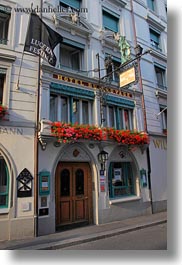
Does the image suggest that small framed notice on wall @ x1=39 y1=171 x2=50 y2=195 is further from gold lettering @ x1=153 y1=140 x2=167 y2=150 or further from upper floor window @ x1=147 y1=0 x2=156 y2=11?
upper floor window @ x1=147 y1=0 x2=156 y2=11

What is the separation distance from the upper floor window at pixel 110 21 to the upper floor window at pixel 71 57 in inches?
84.8

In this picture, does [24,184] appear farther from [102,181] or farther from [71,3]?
[71,3]

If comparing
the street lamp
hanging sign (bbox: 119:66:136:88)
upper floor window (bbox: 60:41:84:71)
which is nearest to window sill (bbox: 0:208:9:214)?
the street lamp

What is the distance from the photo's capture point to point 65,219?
6.76 meters

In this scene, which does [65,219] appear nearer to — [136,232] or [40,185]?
[40,185]

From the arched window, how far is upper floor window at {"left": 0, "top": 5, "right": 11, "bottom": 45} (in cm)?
388

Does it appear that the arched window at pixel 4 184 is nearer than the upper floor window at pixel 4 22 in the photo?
Yes

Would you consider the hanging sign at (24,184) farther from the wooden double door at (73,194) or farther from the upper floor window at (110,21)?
the upper floor window at (110,21)

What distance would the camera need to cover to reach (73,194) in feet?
23.1

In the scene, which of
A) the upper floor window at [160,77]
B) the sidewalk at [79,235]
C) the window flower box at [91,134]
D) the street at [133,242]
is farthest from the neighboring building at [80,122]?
the street at [133,242]

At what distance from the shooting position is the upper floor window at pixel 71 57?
26.4ft

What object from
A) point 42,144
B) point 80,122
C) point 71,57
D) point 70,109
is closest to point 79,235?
point 42,144

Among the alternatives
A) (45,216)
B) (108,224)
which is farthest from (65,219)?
(108,224)

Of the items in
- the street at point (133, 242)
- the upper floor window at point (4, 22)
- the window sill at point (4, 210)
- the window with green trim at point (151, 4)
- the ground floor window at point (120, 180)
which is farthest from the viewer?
the window with green trim at point (151, 4)
